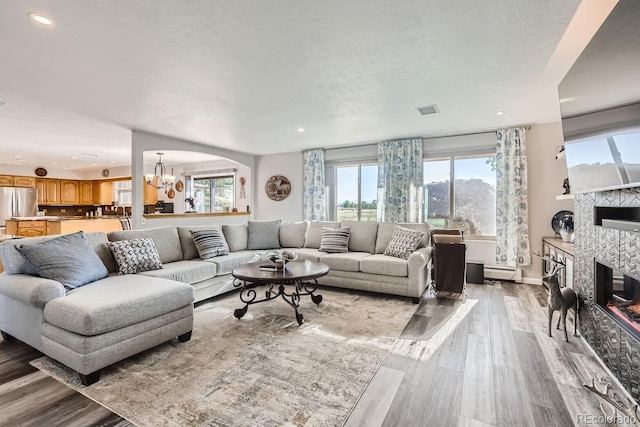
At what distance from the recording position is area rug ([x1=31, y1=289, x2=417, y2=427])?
1716 mm

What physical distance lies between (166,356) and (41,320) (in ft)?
3.03

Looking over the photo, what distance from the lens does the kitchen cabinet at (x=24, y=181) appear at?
26.5 feet

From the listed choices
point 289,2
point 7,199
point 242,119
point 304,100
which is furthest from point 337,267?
point 7,199

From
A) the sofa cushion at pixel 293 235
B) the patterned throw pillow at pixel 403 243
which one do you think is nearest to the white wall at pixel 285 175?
the sofa cushion at pixel 293 235

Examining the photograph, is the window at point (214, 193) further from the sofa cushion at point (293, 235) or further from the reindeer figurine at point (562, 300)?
the reindeer figurine at point (562, 300)

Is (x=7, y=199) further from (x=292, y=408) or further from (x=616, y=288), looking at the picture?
(x=616, y=288)

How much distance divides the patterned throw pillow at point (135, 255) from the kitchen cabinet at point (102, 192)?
7.72 meters

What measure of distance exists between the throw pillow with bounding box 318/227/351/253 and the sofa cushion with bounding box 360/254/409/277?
2.24ft

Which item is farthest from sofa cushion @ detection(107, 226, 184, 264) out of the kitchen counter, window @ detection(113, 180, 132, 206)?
window @ detection(113, 180, 132, 206)

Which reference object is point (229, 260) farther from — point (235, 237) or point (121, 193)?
point (121, 193)

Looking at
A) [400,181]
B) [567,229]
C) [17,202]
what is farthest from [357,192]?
[17,202]

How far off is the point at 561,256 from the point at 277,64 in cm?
391

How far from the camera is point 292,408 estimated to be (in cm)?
175

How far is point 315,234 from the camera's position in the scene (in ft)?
16.9
